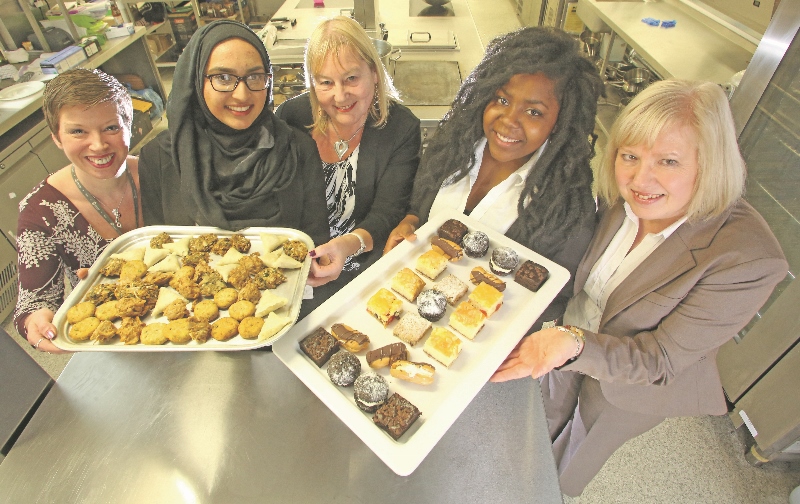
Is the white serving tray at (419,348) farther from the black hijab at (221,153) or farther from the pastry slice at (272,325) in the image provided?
the black hijab at (221,153)

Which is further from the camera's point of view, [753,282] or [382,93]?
[382,93]

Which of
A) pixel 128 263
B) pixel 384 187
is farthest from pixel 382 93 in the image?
pixel 128 263

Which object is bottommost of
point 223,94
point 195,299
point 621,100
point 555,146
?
point 621,100

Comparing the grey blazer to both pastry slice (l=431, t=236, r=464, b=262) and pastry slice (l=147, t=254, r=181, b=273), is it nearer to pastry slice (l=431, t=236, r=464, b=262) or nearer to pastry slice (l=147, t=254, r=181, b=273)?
pastry slice (l=431, t=236, r=464, b=262)

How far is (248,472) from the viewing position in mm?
1185

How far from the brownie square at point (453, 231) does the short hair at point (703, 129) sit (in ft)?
2.32

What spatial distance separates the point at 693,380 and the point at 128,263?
206cm

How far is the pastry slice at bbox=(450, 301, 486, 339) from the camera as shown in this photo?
1420 mm

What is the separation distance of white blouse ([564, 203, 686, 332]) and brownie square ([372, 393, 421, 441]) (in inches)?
31.8

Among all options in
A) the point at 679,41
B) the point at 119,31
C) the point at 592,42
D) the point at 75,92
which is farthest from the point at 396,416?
the point at 119,31

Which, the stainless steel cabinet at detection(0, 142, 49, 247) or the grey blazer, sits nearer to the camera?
the grey blazer

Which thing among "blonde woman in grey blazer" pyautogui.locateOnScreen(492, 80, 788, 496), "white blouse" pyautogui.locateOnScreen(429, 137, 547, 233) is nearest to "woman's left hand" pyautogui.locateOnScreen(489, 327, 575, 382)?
"blonde woman in grey blazer" pyautogui.locateOnScreen(492, 80, 788, 496)

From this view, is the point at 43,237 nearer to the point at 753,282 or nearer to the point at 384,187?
the point at 384,187

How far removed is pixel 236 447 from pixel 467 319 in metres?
0.81
